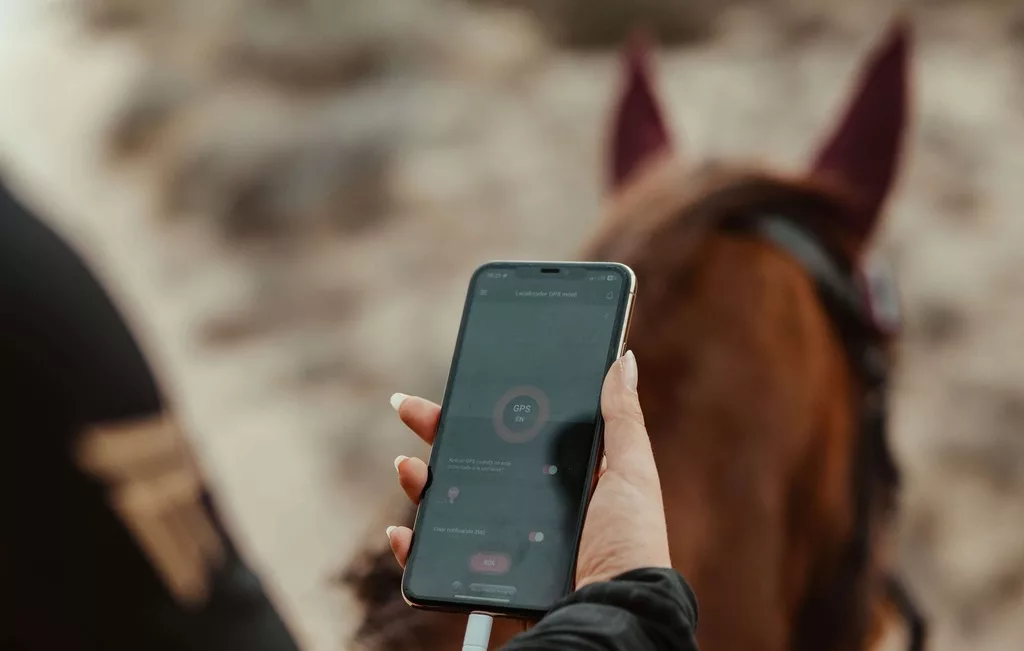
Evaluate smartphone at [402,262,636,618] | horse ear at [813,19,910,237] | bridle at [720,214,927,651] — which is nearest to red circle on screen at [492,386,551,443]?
smartphone at [402,262,636,618]

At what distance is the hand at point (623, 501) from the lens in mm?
220

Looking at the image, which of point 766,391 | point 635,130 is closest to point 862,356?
point 766,391

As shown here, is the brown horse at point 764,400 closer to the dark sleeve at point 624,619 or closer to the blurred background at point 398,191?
the blurred background at point 398,191

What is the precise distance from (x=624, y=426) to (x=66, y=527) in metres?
0.44

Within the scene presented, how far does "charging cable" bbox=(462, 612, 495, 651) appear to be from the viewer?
0.24 m

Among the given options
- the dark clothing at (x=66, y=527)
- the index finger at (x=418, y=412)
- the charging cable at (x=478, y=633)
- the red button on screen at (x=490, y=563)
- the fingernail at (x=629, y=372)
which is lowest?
the dark clothing at (x=66, y=527)

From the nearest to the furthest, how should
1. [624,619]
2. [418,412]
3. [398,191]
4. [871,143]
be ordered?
[624,619], [418,412], [871,143], [398,191]

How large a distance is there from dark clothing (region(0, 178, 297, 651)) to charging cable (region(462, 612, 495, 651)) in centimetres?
35

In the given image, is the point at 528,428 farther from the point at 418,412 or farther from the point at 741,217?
the point at 741,217

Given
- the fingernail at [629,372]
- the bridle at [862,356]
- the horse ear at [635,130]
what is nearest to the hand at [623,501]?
the fingernail at [629,372]

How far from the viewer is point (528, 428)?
265 millimetres

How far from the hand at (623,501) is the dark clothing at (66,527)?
38 centimetres

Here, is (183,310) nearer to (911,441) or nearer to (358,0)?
(358,0)

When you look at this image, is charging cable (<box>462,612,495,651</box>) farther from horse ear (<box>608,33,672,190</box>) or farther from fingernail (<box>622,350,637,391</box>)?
horse ear (<box>608,33,672,190</box>)
